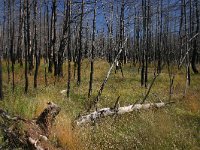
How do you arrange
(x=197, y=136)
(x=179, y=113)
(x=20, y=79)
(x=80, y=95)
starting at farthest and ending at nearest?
(x=20, y=79)
(x=80, y=95)
(x=179, y=113)
(x=197, y=136)

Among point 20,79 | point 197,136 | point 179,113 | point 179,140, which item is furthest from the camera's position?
point 20,79

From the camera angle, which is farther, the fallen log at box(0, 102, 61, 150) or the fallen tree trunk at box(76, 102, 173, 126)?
the fallen tree trunk at box(76, 102, 173, 126)

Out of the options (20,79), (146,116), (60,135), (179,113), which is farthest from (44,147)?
(20,79)

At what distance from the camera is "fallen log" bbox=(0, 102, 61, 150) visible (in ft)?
22.6

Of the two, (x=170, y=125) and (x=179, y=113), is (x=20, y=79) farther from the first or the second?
(x=170, y=125)

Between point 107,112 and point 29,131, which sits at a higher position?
point 29,131

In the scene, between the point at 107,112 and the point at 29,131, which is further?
the point at 107,112

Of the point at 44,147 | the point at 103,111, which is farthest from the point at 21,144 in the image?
the point at 103,111

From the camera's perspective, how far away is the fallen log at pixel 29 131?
6.89 m

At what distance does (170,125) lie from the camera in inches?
345

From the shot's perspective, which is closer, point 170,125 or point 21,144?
point 21,144

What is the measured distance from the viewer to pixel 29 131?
23.5 feet

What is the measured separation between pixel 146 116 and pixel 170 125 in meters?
1.33

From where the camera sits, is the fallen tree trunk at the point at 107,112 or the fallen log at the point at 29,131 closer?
the fallen log at the point at 29,131
